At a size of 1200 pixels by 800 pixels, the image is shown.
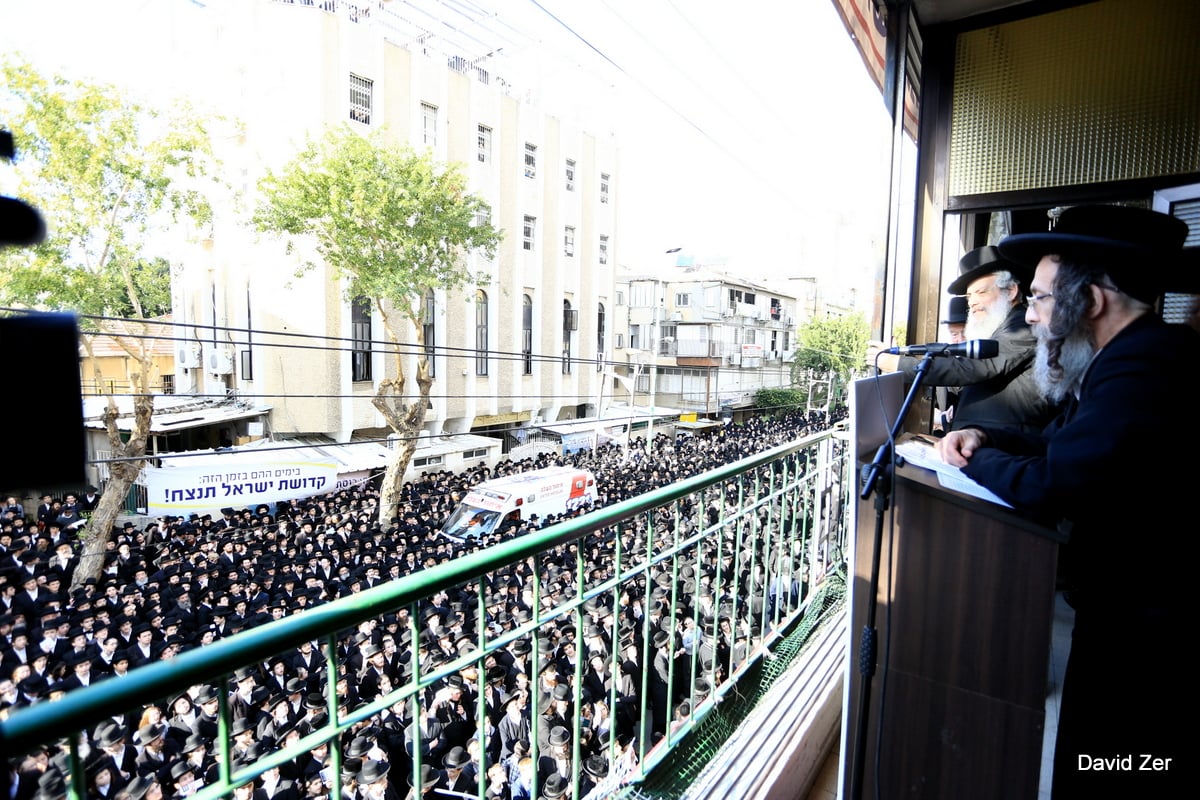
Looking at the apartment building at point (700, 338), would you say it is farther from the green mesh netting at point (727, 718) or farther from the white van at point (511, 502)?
the green mesh netting at point (727, 718)

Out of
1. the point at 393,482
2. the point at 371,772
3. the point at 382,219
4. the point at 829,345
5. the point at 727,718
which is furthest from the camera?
the point at 829,345

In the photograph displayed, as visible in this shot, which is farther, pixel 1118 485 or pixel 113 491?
pixel 113 491

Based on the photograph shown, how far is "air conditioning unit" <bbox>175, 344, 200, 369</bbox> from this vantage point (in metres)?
12.7

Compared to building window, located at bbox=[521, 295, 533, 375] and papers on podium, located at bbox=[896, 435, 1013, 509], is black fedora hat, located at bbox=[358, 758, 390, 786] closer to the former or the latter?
papers on podium, located at bbox=[896, 435, 1013, 509]

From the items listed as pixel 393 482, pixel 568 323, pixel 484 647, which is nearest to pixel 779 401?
pixel 568 323

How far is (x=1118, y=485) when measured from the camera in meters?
0.87

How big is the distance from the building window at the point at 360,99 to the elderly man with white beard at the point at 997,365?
14.0 meters

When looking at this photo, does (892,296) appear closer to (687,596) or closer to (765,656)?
(765,656)

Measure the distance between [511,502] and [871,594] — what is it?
8697mm

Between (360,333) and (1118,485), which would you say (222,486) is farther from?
(1118,485)

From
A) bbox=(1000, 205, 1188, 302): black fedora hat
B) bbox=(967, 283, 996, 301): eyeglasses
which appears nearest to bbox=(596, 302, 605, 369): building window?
bbox=(967, 283, 996, 301): eyeglasses

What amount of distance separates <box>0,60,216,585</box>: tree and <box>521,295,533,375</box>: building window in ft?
30.1

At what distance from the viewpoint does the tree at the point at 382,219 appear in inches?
392

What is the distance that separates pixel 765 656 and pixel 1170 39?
8.41ft
